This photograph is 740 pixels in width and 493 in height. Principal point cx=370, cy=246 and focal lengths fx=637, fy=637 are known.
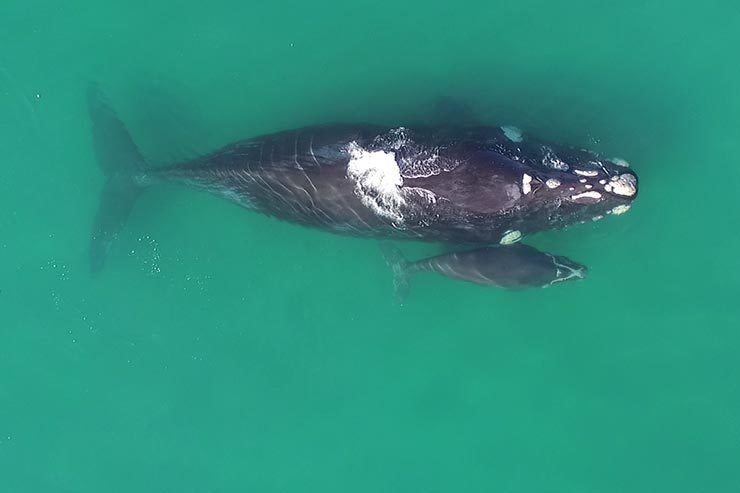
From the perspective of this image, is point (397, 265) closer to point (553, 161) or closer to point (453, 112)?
point (453, 112)

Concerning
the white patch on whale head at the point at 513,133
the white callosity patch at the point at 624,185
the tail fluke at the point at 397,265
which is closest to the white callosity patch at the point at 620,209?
the white callosity patch at the point at 624,185

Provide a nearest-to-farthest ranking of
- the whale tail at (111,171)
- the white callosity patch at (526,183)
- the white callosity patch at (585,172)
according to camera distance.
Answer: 1. the white callosity patch at (526,183)
2. the white callosity patch at (585,172)
3. the whale tail at (111,171)

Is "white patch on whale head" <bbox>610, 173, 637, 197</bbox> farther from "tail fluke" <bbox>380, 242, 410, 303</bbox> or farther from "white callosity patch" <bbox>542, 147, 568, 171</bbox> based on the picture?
"tail fluke" <bbox>380, 242, 410, 303</bbox>

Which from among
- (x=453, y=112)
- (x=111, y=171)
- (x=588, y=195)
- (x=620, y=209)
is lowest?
(x=588, y=195)

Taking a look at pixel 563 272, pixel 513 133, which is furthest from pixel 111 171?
pixel 563 272

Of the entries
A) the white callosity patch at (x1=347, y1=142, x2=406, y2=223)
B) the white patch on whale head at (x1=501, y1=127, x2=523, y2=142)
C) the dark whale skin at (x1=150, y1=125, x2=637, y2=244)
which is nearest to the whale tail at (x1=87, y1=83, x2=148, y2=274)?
the dark whale skin at (x1=150, y1=125, x2=637, y2=244)

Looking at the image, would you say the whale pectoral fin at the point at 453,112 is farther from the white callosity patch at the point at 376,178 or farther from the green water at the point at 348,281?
the white callosity patch at the point at 376,178
